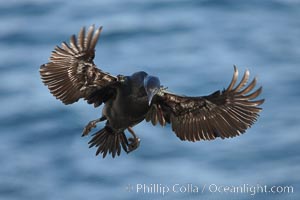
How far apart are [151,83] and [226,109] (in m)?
0.96

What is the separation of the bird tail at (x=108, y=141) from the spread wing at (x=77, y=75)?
16.2 inches

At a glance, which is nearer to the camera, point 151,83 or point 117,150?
point 151,83

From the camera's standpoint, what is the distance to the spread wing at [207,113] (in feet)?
45.0

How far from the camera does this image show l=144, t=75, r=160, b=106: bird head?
1317 centimetres

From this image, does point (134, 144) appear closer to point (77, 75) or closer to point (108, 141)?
point (108, 141)

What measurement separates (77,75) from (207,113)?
1.28 metres

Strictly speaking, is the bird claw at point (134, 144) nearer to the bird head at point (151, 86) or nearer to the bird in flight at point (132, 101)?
the bird in flight at point (132, 101)

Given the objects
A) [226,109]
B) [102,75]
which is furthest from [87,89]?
[226,109]

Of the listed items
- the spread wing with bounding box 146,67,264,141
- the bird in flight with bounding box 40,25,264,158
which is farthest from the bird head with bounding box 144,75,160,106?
the spread wing with bounding box 146,67,264,141

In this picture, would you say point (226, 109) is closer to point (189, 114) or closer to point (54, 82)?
point (189, 114)

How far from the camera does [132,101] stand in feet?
43.9

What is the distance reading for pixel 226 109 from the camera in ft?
45.3

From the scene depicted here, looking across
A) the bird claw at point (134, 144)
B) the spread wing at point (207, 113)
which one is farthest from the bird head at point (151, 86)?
the bird claw at point (134, 144)

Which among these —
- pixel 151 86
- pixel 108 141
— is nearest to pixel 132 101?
pixel 151 86
